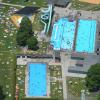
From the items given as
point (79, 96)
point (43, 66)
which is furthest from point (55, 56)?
point (79, 96)

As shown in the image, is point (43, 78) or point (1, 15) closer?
point (43, 78)

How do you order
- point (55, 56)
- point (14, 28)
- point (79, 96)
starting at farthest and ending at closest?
point (14, 28) → point (55, 56) → point (79, 96)

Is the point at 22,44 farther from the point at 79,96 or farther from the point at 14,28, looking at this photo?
the point at 79,96

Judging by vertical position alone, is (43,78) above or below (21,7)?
below

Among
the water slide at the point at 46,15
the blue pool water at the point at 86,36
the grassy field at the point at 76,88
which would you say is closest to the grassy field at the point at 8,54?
the water slide at the point at 46,15

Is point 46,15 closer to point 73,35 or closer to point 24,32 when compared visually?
point 73,35

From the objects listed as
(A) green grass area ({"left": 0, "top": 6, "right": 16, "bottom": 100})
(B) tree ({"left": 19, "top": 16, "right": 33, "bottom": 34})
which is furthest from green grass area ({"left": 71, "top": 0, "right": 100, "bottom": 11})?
(B) tree ({"left": 19, "top": 16, "right": 33, "bottom": 34})

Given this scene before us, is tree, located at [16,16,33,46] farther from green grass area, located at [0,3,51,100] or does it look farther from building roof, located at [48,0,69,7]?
building roof, located at [48,0,69,7]
